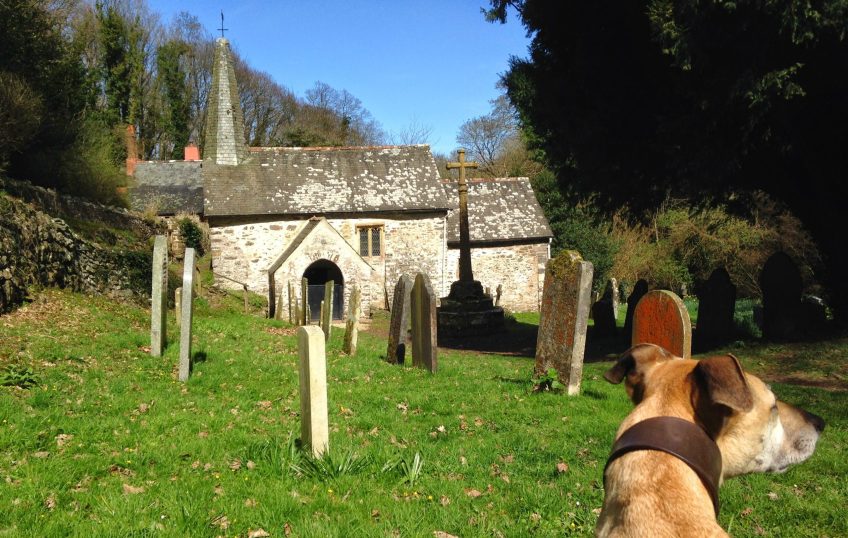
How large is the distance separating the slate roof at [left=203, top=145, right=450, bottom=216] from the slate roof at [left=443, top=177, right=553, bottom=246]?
2.69 m

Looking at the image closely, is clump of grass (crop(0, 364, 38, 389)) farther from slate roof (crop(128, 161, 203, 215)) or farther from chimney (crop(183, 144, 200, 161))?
chimney (crop(183, 144, 200, 161))

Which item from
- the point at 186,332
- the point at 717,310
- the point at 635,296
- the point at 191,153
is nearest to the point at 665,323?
the point at 186,332

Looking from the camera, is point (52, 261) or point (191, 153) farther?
point (191, 153)

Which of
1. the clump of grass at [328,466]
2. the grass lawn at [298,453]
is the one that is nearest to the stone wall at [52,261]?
the grass lawn at [298,453]

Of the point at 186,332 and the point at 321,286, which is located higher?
the point at 321,286

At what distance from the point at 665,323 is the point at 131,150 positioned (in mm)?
43220

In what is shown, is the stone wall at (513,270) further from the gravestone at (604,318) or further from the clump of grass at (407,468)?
the clump of grass at (407,468)

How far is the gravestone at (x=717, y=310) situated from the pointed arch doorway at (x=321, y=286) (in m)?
11.7

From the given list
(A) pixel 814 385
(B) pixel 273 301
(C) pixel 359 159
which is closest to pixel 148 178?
(C) pixel 359 159

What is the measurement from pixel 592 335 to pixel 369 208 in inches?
608

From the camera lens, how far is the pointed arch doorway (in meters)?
23.6

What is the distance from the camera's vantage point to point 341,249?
25.4 m

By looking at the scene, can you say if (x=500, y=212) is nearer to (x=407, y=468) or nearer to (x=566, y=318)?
(x=566, y=318)

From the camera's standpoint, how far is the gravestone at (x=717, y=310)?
12180 millimetres
